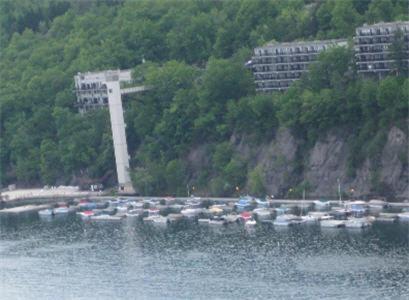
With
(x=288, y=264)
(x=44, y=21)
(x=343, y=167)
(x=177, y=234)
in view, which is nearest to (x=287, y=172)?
(x=343, y=167)

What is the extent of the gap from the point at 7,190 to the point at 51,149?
2.94 meters

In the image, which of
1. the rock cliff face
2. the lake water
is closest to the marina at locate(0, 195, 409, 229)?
the lake water

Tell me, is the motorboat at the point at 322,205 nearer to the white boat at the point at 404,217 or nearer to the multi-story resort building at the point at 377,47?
the white boat at the point at 404,217

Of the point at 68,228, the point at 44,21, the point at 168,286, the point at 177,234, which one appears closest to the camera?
the point at 168,286

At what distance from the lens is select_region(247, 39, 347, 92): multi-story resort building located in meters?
67.2

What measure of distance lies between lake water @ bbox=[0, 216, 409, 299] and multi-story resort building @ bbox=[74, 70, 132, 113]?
1432 cm

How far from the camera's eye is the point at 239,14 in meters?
77.4

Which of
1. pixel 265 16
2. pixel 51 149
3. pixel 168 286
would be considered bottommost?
pixel 168 286

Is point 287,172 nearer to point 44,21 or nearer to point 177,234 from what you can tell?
point 177,234

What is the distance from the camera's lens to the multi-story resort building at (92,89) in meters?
74.9

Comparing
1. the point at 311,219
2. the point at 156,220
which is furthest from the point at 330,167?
the point at 156,220

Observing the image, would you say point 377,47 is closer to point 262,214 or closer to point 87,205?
point 262,214

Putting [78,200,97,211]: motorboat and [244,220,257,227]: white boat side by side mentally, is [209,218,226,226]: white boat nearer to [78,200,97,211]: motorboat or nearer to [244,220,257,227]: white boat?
[244,220,257,227]: white boat

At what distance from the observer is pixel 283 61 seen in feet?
223
